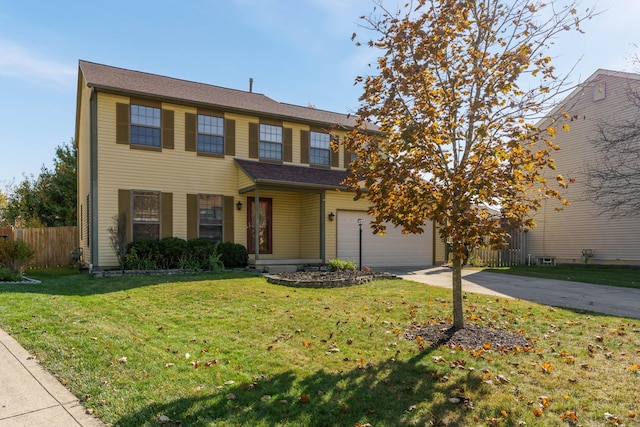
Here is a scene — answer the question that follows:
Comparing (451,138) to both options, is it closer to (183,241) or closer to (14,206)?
(183,241)

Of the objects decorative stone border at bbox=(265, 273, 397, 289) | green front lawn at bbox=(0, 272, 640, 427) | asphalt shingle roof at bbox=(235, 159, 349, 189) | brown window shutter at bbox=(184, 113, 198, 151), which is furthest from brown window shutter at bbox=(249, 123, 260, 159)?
green front lawn at bbox=(0, 272, 640, 427)

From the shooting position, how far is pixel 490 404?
3.46 m

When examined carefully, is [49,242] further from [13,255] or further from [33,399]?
[33,399]

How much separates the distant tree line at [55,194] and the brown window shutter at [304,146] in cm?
1604

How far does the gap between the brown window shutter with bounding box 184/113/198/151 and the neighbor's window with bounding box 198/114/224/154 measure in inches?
7.7

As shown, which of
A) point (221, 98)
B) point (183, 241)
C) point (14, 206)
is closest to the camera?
point (183, 241)

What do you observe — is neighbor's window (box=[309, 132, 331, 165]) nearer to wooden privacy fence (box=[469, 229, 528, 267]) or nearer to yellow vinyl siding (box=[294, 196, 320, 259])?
yellow vinyl siding (box=[294, 196, 320, 259])

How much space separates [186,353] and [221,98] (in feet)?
40.8

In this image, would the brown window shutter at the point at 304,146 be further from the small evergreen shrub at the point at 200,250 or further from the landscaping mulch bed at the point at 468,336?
the landscaping mulch bed at the point at 468,336

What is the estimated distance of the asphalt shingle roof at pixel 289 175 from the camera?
542 inches

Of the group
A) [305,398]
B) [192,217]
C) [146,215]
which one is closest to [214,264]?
[192,217]

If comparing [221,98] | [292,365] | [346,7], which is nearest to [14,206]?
[221,98]

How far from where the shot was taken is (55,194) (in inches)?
1000

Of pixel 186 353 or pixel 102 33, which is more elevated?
pixel 102 33
